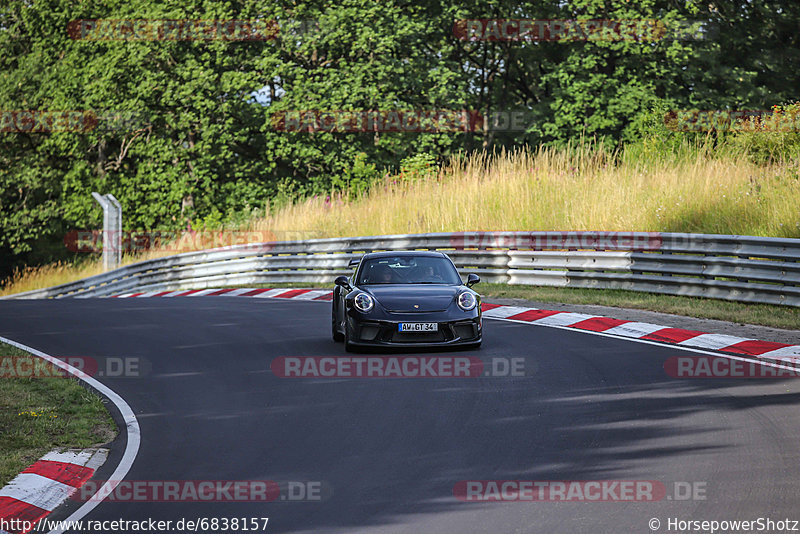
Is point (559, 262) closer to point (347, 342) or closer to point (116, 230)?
point (347, 342)

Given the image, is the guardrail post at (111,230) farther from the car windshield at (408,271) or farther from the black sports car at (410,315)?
the black sports car at (410,315)

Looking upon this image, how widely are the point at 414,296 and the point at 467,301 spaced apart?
0.68 metres

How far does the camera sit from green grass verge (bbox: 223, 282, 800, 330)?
15.2m

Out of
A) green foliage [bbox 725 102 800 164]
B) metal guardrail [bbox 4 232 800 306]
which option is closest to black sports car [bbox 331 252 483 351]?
metal guardrail [bbox 4 232 800 306]

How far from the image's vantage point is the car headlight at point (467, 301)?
43.2 feet

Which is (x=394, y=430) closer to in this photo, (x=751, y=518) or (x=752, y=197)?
(x=751, y=518)

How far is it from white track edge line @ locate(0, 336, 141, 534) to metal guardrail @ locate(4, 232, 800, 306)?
1000cm

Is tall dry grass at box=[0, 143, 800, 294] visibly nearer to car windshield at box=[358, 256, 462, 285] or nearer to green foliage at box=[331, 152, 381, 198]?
green foliage at box=[331, 152, 381, 198]

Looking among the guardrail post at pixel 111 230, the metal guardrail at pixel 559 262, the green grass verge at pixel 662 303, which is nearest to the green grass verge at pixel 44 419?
the green grass verge at pixel 662 303

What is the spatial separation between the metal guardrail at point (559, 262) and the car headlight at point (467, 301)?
5.34m

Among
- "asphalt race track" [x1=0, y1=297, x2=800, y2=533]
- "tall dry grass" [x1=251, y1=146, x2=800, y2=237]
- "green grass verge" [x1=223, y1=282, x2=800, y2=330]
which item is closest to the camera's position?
"asphalt race track" [x1=0, y1=297, x2=800, y2=533]

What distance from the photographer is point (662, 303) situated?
1723 cm

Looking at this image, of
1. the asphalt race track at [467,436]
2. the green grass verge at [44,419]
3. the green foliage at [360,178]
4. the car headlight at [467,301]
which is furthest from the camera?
the green foliage at [360,178]

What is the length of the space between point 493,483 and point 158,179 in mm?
38832
